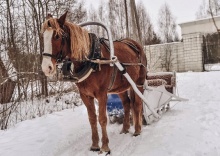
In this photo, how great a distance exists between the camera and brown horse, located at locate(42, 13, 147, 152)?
3.11 meters

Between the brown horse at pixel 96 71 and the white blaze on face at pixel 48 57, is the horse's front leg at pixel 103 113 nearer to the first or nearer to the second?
the brown horse at pixel 96 71

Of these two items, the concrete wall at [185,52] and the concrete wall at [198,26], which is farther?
the concrete wall at [198,26]

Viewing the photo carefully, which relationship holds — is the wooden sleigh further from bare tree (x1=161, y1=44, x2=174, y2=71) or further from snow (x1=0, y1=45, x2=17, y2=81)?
bare tree (x1=161, y1=44, x2=174, y2=71)

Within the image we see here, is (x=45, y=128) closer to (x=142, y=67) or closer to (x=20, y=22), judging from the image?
(x=142, y=67)

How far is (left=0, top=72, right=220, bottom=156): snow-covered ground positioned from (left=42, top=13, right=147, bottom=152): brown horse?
330 millimetres

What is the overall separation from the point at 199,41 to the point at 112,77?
51.7ft

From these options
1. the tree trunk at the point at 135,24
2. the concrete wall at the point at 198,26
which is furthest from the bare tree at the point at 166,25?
the tree trunk at the point at 135,24

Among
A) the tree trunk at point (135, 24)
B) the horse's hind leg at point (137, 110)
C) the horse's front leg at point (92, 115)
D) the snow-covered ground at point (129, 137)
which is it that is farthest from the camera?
the tree trunk at point (135, 24)

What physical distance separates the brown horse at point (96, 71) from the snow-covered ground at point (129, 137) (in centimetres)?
33

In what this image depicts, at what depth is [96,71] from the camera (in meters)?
3.63

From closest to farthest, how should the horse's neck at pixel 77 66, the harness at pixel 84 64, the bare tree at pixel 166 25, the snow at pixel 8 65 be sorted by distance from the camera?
the harness at pixel 84 64 → the horse's neck at pixel 77 66 → the snow at pixel 8 65 → the bare tree at pixel 166 25

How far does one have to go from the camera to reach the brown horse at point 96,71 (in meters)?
3.11

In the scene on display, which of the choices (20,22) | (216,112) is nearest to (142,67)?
(216,112)

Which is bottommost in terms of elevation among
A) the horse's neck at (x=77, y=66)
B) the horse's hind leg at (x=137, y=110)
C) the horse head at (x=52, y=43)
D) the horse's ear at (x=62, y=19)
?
the horse's hind leg at (x=137, y=110)
